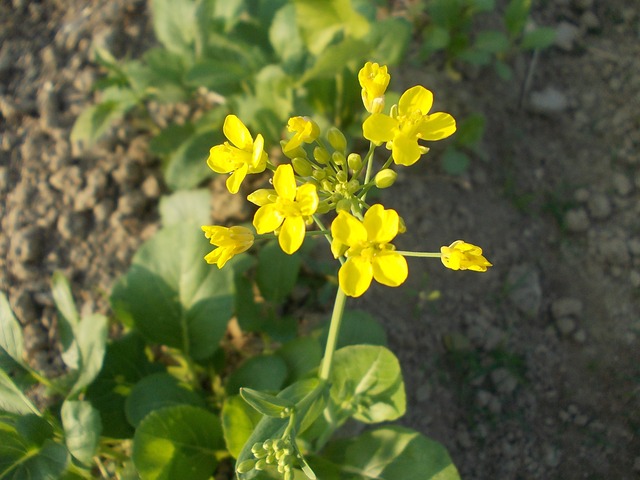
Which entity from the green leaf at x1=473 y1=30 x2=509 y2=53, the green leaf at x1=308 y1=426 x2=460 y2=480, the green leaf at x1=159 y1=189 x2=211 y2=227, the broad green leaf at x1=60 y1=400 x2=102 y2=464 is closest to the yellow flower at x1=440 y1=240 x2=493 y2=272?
the green leaf at x1=308 y1=426 x2=460 y2=480

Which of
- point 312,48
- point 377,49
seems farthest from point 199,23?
point 377,49

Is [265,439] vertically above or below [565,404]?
above

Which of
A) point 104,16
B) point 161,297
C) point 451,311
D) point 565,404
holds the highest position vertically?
point 104,16

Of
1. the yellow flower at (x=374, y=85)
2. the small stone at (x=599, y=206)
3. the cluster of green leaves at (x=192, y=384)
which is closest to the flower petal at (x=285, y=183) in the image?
the yellow flower at (x=374, y=85)

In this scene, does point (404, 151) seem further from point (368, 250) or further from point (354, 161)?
point (368, 250)

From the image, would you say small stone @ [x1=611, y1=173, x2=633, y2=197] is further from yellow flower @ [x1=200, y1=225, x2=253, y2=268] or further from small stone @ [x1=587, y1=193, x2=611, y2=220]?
yellow flower @ [x1=200, y1=225, x2=253, y2=268]

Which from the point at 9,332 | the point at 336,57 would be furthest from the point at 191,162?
the point at 9,332

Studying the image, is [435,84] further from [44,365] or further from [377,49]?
[44,365]

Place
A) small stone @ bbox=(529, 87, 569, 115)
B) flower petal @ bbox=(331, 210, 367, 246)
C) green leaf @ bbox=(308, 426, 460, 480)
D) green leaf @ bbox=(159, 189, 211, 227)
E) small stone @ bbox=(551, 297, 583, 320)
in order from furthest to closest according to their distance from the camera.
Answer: small stone @ bbox=(529, 87, 569, 115)
small stone @ bbox=(551, 297, 583, 320)
green leaf @ bbox=(159, 189, 211, 227)
green leaf @ bbox=(308, 426, 460, 480)
flower petal @ bbox=(331, 210, 367, 246)
